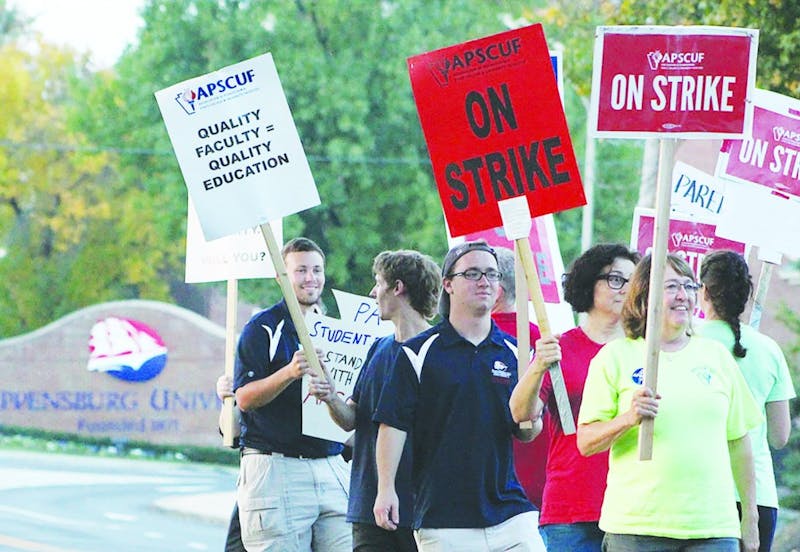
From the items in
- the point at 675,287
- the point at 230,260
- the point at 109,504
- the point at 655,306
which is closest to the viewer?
the point at 655,306

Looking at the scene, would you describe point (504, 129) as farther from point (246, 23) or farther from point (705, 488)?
point (246, 23)

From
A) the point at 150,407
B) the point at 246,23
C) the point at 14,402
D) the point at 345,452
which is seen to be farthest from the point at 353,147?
the point at 345,452

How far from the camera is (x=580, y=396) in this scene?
6.93m

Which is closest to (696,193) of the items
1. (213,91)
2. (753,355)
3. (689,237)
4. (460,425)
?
(689,237)

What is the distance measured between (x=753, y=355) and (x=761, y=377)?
0.10 m

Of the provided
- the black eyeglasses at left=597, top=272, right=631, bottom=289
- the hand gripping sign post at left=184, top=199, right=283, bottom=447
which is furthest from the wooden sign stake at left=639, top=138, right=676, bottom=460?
the hand gripping sign post at left=184, top=199, right=283, bottom=447

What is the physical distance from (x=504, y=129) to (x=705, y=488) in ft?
5.81

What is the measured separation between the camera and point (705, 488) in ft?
19.6

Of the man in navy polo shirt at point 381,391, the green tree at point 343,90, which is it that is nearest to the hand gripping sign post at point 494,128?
the man in navy polo shirt at point 381,391

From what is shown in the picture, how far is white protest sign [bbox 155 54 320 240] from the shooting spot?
7867mm

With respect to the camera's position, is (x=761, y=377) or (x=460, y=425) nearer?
(x=460, y=425)

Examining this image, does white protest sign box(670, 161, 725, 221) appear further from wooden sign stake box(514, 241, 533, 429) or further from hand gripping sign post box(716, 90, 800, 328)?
wooden sign stake box(514, 241, 533, 429)

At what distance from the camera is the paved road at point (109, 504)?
18375 mm

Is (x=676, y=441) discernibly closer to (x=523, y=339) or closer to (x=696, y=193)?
(x=523, y=339)
